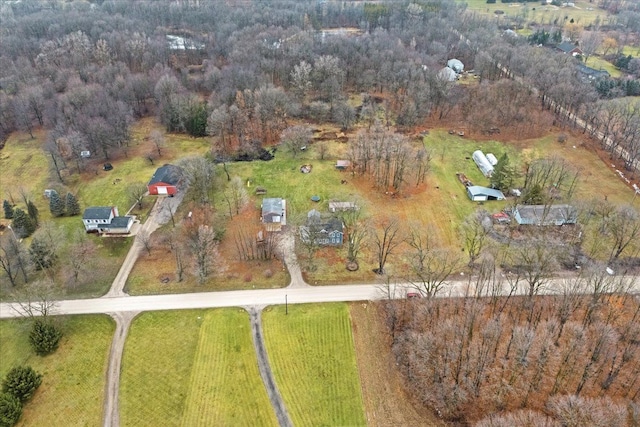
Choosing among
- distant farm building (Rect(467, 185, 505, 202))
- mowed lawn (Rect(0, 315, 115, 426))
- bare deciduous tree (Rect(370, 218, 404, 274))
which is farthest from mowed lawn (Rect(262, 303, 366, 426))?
distant farm building (Rect(467, 185, 505, 202))

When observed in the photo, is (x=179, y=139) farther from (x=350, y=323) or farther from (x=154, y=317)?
(x=350, y=323)

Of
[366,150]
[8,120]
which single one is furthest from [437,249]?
[8,120]

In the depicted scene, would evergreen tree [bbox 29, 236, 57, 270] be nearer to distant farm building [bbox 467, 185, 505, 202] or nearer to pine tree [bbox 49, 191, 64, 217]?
pine tree [bbox 49, 191, 64, 217]

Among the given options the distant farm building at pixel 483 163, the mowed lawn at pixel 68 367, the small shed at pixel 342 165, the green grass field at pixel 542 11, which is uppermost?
the green grass field at pixel 542 11

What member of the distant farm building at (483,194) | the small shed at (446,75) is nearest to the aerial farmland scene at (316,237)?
the distant farm building at (483,194)

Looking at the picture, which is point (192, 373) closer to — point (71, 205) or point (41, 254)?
point (41, 254)

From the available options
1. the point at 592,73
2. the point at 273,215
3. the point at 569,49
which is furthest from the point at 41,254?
the point at 569,49

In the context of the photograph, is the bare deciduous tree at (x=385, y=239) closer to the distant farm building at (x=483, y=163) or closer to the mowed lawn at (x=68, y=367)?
the distant farm building at (x=483, y=163)
